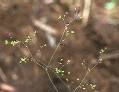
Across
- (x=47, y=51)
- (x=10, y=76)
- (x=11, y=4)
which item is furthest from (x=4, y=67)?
(x=11, y=4)

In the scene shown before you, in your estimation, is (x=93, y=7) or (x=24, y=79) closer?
(x=24, y=79)

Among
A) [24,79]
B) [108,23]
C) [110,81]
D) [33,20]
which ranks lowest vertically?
[24,79]

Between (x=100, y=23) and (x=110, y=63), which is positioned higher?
(x=100, y=23)

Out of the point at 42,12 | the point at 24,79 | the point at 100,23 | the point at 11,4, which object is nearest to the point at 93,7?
the point at 100,23

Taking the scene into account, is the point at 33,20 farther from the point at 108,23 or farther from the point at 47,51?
the point at 108,23

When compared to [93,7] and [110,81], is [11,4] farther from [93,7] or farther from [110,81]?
[110,81]

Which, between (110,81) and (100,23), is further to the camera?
(100,23)
